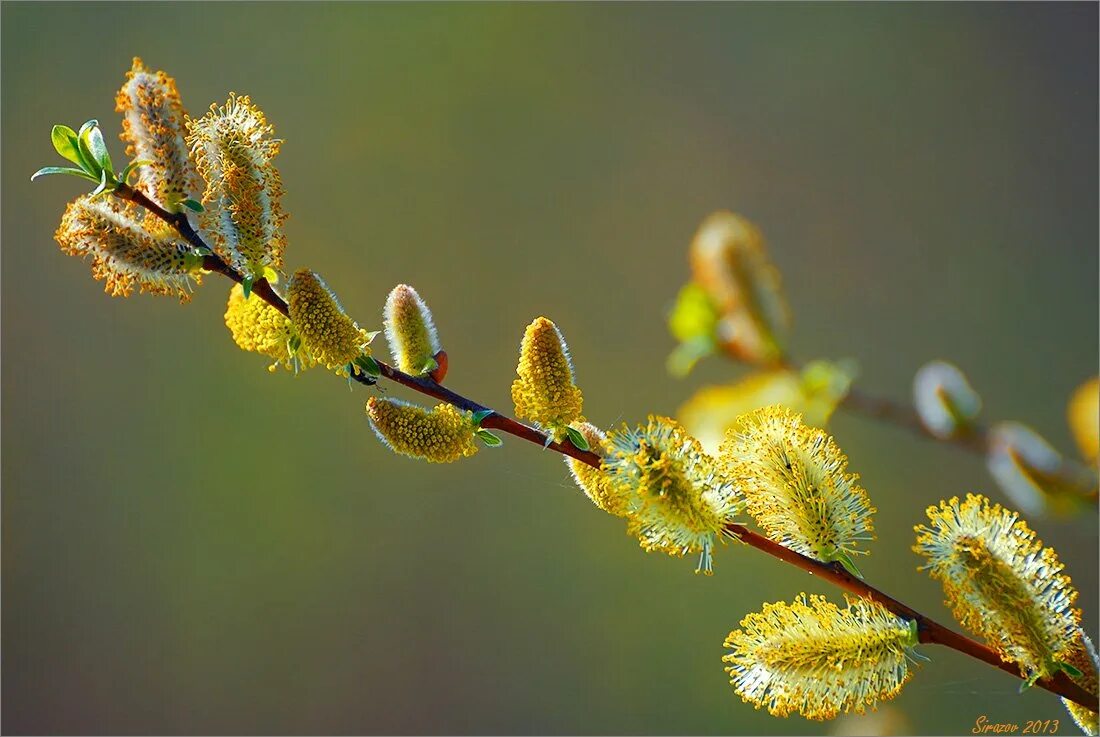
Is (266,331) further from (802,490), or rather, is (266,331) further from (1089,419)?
(1089,419)

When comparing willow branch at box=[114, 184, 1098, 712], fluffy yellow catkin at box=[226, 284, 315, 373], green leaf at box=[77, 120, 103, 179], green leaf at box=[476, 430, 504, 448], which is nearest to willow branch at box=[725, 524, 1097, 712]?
willow branch at box=[114, 184, 1098, 712]

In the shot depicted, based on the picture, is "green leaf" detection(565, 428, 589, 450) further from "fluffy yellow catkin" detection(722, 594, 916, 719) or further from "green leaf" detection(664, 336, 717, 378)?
"green leaf" detection(664, 336, 717, 378)

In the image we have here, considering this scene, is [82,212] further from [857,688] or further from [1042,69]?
[1042,69]

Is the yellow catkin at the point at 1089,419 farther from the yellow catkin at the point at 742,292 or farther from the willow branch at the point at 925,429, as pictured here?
the yellow catkin at the point at 742,292

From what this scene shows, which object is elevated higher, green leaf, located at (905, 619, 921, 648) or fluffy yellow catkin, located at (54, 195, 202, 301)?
fluffy yellow catkin, located at (54, 195, 202, 301)

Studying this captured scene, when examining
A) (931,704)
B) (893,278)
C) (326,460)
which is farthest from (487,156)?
(931,704)

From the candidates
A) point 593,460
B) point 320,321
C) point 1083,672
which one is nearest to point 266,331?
point 320,321
